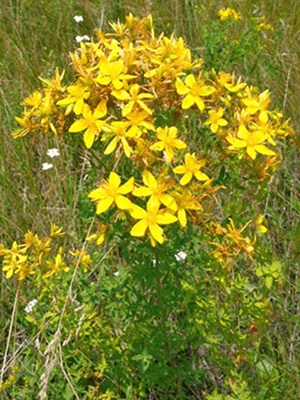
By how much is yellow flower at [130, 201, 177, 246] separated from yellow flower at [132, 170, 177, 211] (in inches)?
0.6

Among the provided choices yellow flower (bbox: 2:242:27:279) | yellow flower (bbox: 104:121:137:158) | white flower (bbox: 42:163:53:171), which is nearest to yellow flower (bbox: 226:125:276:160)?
yellow flower (bbox: 104:121:137:158)

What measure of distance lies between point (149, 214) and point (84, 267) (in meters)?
0.54

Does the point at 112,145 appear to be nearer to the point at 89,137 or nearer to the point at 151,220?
the point at 89,137

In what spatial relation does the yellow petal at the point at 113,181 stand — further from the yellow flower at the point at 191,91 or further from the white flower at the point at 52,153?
the white flower at the point at 52,153

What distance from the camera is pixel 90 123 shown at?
1.26 metres

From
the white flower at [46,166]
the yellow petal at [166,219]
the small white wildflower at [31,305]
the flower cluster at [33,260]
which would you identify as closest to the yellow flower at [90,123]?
the yellow petal at [166,219]

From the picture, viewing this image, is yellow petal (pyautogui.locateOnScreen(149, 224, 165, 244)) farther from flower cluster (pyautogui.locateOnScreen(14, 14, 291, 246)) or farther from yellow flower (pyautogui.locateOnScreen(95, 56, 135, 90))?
yellow flower (pyautogui.locateOnScreen(95, 56, 135, 90))

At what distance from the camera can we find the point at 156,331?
1536 millimetres

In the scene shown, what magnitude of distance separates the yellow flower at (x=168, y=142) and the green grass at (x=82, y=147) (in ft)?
1.33

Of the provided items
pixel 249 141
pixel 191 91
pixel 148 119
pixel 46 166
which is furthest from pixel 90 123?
pixel 46 166

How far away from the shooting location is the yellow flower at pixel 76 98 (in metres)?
1.26

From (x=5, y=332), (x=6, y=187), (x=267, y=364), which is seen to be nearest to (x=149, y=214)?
(x=267, y=364)

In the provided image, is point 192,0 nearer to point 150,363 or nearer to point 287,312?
point 287,312

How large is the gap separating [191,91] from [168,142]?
135 millimetres
